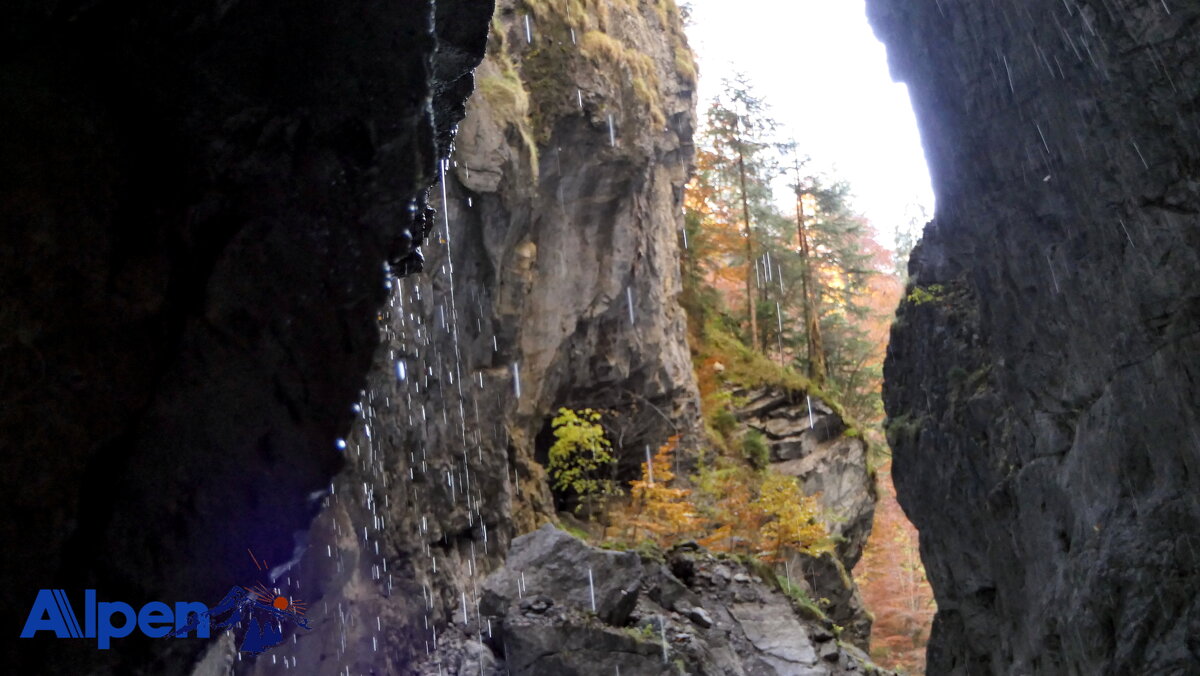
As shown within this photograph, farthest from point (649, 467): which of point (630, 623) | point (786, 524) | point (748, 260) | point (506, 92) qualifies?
point (748, 260)

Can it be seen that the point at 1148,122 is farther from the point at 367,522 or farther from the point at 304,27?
the point at 367,522

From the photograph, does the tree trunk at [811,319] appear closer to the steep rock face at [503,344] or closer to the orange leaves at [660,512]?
the steep rock face at [503,344]

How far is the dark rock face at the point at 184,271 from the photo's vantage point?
16.1ft

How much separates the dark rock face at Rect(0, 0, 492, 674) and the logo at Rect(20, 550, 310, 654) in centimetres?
7

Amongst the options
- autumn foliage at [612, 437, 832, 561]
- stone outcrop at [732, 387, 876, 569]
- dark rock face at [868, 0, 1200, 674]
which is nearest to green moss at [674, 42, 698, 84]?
stone outcrop at [732, 387, 876, 569]

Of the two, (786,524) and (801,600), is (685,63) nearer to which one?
(786,524)

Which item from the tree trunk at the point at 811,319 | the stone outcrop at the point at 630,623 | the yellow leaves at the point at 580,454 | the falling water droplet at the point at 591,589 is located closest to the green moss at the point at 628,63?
the yellow leaves at the point at 580,454

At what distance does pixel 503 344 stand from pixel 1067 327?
10540 millimetres

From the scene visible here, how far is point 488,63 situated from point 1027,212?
33.0 feet

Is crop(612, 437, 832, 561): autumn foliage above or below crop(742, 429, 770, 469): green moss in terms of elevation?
below

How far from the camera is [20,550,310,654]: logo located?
16.1 ft

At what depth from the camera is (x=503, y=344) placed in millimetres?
17516

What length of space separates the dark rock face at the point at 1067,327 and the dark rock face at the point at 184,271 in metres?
5.58

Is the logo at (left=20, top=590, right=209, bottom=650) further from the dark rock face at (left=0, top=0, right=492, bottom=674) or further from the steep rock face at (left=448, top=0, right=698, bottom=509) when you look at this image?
the steep rock face at (left=448, top=0, right=698, bottom=509)
